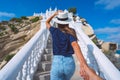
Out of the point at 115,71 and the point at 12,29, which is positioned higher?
the point at 12,29

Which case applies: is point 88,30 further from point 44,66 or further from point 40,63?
point 44,66

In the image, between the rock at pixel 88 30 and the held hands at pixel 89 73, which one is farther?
the rock at pixel 88 30

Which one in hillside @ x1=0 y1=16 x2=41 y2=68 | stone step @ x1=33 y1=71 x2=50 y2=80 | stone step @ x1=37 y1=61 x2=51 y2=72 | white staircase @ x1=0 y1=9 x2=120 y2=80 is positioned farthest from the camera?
hillside @ x1=0 y1=16 x2=41 y2=68

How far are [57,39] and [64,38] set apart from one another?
0.14 meters

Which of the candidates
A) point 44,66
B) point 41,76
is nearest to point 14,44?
point 44,66

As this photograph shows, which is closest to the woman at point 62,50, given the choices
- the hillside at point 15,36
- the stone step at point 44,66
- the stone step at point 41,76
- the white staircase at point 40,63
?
the white staircase at point 40,63

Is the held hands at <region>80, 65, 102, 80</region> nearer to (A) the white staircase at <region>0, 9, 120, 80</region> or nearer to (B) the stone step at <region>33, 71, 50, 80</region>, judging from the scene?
(A) the white staircase at <region>0, 9, 120, 80</region>

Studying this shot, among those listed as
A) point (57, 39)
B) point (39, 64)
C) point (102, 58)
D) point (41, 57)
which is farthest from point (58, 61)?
point (41, 57)

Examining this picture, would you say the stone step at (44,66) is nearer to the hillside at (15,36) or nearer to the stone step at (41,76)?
the stone step at (41,76)

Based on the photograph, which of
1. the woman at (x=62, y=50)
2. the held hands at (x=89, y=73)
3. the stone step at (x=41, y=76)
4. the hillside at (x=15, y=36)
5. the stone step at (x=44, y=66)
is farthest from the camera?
the hillside at (x=15, y=36)

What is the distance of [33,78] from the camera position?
8141 millimetres

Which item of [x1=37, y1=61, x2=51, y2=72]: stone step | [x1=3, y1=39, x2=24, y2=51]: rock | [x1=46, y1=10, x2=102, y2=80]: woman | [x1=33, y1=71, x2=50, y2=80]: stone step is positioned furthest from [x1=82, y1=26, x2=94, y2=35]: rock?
[x1=46, y1=10, x2=102, y2=80]: woman

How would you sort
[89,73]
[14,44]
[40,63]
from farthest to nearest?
[14,44], [40,63], [89,73]

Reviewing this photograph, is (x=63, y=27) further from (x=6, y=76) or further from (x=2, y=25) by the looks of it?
(x=2, y=25)
